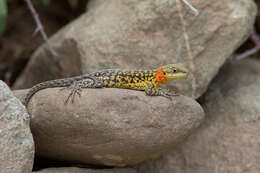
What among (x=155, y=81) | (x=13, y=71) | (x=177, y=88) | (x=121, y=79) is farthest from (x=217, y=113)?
(x=13, y=71)

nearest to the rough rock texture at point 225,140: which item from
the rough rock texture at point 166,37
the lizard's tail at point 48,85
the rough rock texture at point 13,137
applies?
the rough rock texture at point 166,37

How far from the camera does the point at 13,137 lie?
13.8 ft

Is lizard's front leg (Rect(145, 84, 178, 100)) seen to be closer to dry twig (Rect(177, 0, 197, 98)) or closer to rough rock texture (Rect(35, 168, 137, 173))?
dry twig (Rect(177, 0, 197, 98))

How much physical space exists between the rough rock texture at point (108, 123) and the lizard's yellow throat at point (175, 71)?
473 mm

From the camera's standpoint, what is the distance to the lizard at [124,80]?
530 cm

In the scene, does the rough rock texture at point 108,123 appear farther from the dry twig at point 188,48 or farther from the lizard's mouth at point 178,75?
the dry twig at point 188,48

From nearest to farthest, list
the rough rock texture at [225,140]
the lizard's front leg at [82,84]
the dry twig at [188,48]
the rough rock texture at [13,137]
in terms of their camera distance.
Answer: the rough rock texture at [13,137]
the lizard's front leg at [82,84]
the rough rock texture at [225,140]
the dry twig at [188,48]

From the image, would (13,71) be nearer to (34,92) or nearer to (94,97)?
(34,92)

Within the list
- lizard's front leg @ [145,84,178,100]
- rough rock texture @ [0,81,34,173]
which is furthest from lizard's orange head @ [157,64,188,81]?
rough rock texture @ [0,81,34,173]

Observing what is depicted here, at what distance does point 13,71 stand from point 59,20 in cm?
224

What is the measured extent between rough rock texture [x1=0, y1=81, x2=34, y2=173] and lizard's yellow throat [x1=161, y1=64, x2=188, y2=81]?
2.60 meters

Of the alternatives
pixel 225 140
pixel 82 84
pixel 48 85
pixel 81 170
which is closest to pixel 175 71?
pixel 82 84

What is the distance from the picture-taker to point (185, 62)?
656cm

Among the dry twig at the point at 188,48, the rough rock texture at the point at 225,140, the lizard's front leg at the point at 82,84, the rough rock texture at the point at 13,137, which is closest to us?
the rough rock texture at the point at 13,137
